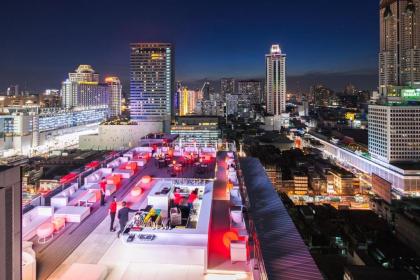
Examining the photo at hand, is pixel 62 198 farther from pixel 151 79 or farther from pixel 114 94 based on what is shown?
pixel 114 94

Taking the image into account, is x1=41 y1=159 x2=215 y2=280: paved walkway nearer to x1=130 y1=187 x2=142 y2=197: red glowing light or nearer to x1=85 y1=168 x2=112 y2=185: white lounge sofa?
x1=130 y1=187 x2=142 y2=197: red glowing light

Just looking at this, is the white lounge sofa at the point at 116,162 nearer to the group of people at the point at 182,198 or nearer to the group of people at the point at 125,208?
the group of people at the point at 125,208

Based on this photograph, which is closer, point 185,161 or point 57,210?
point 57,210

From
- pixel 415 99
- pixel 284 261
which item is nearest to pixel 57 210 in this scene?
pixel 284 261

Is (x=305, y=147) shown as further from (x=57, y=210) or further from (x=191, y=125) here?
(x=57, y=210)

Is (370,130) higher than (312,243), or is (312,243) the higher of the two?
(370,130)

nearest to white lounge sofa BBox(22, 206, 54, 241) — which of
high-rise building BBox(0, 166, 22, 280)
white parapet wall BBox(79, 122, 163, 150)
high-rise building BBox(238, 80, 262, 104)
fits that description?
high-rise building BBox(0, 166, 22, 280)
